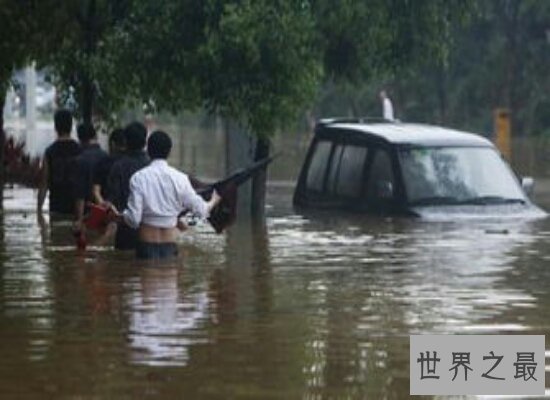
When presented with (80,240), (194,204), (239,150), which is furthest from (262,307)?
(239,150)

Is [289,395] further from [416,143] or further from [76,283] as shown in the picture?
[416,143]

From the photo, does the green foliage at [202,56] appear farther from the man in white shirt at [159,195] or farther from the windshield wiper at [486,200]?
the man in white shirt at [159,195]

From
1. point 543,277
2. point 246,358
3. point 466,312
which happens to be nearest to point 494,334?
point 466,312

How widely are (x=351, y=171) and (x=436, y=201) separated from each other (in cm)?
149

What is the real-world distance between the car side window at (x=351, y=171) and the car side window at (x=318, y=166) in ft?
1.50

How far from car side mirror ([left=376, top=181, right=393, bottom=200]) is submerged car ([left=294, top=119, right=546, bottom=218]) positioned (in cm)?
1

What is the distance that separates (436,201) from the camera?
20.0 meters

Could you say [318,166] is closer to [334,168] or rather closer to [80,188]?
[334,168]

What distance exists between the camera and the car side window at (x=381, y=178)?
799 inches

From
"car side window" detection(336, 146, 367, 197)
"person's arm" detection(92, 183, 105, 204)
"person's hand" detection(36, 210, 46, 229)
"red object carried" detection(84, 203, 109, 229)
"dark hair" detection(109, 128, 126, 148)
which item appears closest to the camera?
"red object carried" detection(84, 203, 109, 229)

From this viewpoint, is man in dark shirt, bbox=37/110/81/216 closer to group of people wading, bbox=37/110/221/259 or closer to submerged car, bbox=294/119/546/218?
group of people wading, bbox=37/110/221/259

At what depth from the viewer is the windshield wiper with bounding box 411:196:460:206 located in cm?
2001

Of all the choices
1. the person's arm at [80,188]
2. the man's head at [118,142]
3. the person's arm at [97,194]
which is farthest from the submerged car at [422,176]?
the person's arm at [97,194]

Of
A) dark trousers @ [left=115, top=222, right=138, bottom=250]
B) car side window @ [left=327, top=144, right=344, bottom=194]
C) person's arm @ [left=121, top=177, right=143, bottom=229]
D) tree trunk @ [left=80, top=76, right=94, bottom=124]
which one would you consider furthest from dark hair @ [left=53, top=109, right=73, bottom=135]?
person's arm @ [left=121, top=177, right=143, bottom=229]
